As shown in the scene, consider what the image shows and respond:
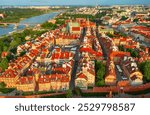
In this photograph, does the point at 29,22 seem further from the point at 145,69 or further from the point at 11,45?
the point at 145,69

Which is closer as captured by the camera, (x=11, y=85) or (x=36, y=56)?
(x=11, y=85)

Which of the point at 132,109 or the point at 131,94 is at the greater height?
the point at 132,109

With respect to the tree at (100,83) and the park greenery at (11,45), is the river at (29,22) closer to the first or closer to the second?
the park greenery at (11,45)

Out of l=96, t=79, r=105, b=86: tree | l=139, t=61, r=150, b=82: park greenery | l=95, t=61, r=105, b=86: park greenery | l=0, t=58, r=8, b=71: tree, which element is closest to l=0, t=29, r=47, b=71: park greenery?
l=0, t=58, r=8, b=71: tree

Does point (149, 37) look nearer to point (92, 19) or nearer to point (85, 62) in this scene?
point (85, 62)

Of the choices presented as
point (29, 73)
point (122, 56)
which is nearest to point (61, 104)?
point (29, 73)

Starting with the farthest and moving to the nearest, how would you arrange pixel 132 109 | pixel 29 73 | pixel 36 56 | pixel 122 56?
pixel 36 56 < pixel 122 56 < pixel 29 73 < pixel 132 109

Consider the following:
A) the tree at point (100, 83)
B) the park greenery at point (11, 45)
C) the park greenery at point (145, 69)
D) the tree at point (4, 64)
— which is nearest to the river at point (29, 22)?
the park greenery at point (11, 45)

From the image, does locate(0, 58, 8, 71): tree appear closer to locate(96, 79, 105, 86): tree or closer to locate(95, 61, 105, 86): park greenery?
locate(95, 61, 105, 86): park greenery

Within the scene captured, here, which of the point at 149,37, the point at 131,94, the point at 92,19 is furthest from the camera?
the point at 92,19
